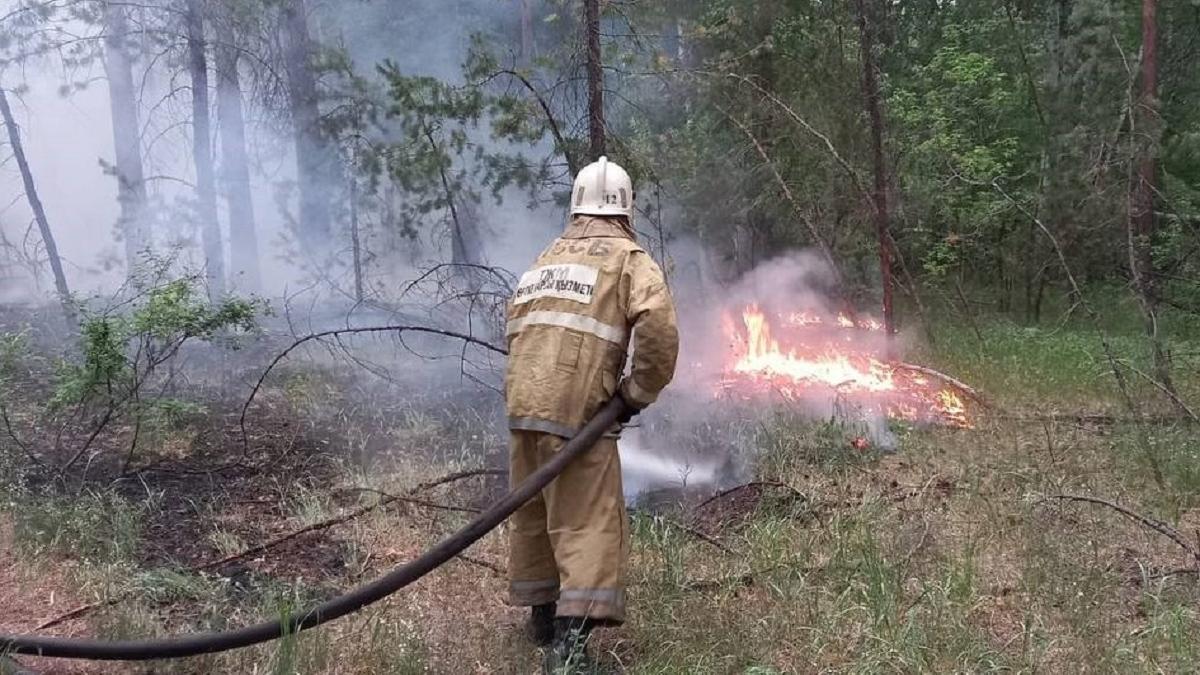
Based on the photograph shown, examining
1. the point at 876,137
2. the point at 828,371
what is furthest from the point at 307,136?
the point at 828,371

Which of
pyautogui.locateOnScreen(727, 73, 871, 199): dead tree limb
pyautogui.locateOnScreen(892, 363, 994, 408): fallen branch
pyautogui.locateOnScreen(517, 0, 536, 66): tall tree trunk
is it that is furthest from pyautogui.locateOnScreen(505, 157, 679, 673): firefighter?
pyautogui.locateOnScreen(517, 0, 536, 66): tall tree trunk

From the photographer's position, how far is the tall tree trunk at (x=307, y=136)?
11.4 metres

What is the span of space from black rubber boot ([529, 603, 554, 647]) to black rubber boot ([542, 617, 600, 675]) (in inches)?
8.0

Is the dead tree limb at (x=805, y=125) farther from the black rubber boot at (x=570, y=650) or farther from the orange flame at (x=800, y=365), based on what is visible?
the black rubber boot at (x=570, y=650)

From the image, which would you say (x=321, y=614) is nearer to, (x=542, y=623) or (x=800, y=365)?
(x=542, y=623)

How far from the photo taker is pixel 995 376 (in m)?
9.15

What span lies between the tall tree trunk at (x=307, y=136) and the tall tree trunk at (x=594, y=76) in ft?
16.3

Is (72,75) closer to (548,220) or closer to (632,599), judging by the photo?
(548,220)

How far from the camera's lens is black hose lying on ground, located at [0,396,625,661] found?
320 centimetres

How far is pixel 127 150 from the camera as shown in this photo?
13.2m

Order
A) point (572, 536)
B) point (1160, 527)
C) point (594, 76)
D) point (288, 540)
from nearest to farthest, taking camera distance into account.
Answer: point (572, 536) < point (1160, 527) < point (288, 540) < point (594, 76)

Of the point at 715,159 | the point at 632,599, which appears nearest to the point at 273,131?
the point at 715,159

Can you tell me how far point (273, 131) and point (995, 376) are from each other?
9507 millimetres

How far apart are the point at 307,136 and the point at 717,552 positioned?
9.26 m
